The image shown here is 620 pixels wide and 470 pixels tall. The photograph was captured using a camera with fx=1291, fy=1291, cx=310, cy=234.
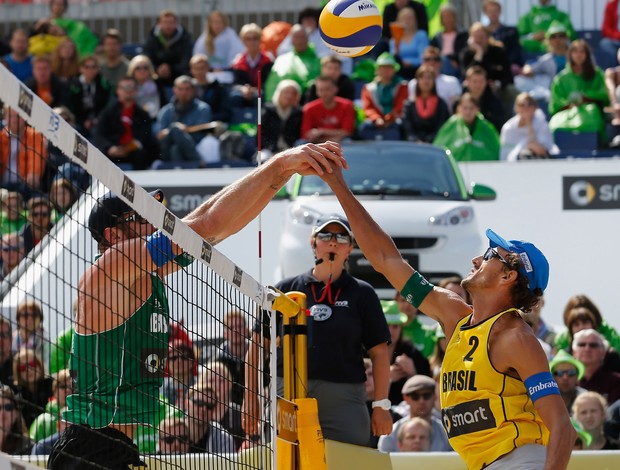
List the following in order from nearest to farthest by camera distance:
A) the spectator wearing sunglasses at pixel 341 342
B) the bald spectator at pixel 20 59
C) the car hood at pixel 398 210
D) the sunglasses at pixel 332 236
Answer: the spectator wearing sunglasses at pixel 341 342 < the sunglasses at pixel 332 236 < the car hood at pixel 398 210 < the bald spectator at pixel 20 59

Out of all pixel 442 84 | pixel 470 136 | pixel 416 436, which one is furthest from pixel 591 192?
pixel 416 436

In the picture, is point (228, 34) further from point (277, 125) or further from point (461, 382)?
point (461, 382)

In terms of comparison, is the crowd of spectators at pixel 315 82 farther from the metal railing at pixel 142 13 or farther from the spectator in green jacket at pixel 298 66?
the metal railing at pixel 142 13

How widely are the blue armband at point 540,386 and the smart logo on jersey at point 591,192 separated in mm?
9635

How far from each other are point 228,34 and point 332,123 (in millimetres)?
3962

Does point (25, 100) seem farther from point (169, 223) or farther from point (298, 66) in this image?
point (298, 66)

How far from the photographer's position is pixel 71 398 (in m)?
5.47

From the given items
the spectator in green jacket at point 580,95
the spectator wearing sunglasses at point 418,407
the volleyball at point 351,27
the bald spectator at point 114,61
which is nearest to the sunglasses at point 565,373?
the spectator wearing sunglasses at point 418,407

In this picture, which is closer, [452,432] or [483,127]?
[452,432]

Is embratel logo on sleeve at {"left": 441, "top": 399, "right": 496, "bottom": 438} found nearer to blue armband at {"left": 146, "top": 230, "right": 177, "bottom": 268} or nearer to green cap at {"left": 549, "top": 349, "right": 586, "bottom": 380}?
blue armband at {"left": 146, "top": 230, "right": 177, "bottom": 268}

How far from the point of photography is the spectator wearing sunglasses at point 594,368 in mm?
10305

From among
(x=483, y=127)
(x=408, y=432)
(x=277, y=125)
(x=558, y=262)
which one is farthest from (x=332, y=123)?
(x=408, y=432)

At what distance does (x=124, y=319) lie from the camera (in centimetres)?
518

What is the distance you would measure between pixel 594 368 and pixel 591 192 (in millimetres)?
4418
